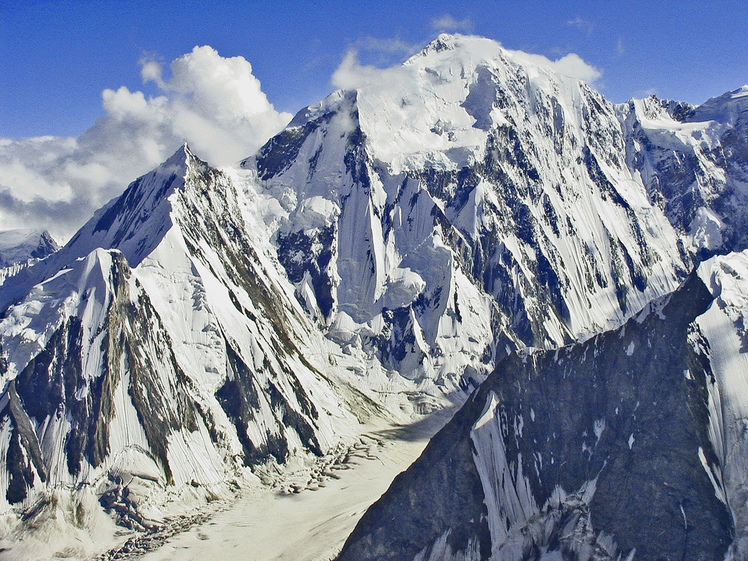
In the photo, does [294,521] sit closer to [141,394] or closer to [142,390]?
[141,394]

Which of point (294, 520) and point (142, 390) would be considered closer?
point (294, 520)

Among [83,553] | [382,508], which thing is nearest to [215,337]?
[83,553]

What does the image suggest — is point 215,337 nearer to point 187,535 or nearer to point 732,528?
point 187,535

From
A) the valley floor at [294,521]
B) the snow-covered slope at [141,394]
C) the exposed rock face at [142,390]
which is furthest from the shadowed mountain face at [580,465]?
the exposed rock face at [142,390]

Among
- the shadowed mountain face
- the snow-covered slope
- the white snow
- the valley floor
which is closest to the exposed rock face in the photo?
the snow-covered slope

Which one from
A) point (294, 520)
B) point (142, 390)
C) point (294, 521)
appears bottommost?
point (294, 521)

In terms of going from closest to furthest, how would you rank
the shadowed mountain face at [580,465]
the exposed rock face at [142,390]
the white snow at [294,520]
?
the shadowed mountain face at [580,465], the white snow at [294,520], the exposed rock face at [142,390]

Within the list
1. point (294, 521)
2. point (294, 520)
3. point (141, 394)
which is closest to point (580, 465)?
point (294, 521)

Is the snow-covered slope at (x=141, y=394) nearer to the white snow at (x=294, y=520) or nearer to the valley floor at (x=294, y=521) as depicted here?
the valley floor at (x=294, y=521)
